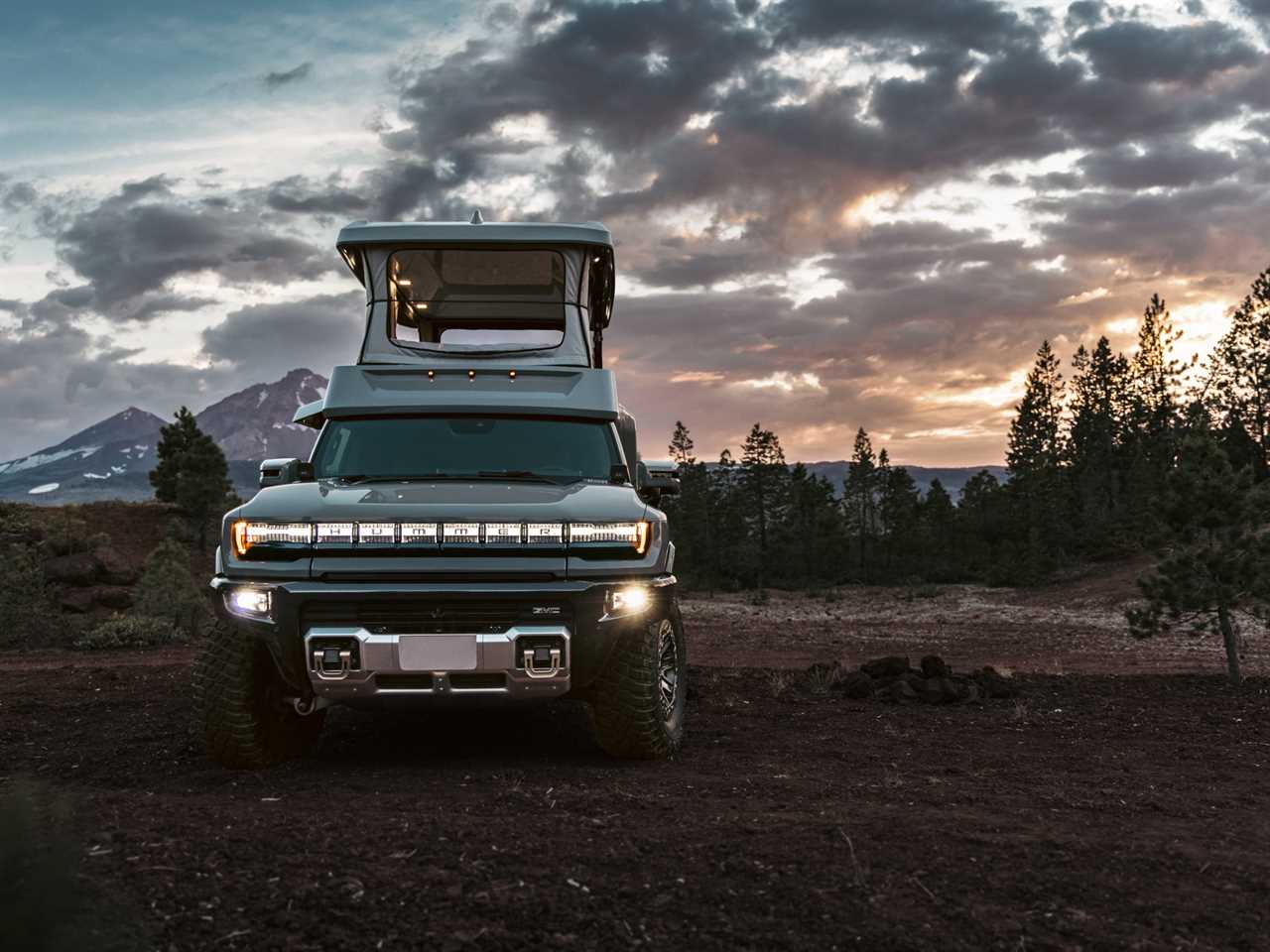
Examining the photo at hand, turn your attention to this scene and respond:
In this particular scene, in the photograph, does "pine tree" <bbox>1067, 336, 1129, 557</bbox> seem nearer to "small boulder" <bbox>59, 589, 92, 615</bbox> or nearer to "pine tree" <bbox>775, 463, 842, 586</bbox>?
"pine tree" <bbox>775, 463, 842, 586</bbox>

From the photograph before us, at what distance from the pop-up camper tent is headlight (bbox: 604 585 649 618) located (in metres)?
2.66

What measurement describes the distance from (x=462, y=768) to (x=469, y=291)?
15.6 feet

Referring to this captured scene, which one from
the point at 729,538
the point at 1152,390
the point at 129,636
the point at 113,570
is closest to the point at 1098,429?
the point at 1152,390

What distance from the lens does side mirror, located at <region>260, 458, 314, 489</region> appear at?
23.9 ft

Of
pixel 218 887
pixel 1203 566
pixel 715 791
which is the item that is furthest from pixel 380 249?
pixel 1203 566

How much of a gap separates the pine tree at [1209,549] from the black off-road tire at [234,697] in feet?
31.5

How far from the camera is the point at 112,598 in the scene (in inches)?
1384

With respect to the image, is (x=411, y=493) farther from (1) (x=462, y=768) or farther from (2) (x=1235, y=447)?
(2) (x=1235, y=447)

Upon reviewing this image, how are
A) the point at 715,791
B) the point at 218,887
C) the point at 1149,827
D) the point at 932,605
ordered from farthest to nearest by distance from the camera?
the point at 932,605 < the point at 715,791 < the point at 1149,827 < the point at 218,887

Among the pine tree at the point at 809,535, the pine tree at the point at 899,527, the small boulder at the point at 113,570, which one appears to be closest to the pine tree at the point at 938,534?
the pine tree at the point at 899,527

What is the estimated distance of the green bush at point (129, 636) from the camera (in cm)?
1805

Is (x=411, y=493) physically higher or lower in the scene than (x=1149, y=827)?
higher

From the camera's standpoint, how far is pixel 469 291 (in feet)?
31.6

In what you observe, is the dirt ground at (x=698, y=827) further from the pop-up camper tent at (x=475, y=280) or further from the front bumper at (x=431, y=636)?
the pop-up camper tent at (x=475, y=280)
